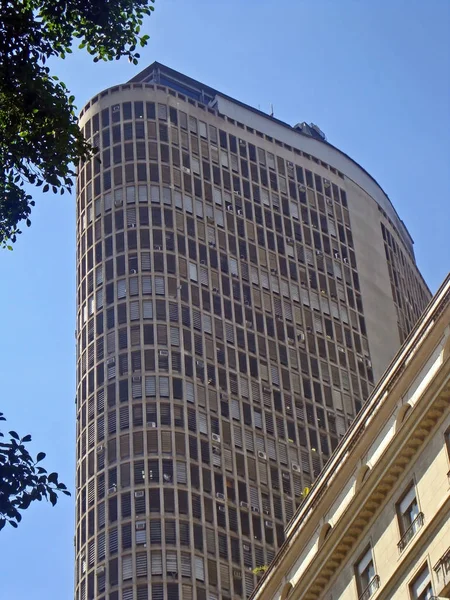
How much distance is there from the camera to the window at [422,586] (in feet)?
128

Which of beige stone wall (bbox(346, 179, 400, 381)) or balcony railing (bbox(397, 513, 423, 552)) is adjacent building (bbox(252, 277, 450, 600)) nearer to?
balcony railing (bbox(397, 513, 423, 552))

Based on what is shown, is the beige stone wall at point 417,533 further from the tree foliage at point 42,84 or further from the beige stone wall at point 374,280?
the beige stone wall at point 374,280

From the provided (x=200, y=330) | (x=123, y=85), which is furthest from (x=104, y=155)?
(x=200, y=330)

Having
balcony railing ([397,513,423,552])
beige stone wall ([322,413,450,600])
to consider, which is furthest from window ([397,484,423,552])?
beige stone wall ([322,413,450,600])

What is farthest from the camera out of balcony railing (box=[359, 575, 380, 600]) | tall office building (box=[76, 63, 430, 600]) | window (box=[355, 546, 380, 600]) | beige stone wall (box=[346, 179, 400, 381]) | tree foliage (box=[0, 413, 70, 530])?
beige stone wall (box=[346, 179, 400, 381])

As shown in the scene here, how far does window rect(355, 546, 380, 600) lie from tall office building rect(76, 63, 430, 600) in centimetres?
5679

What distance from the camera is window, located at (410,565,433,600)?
3915cm

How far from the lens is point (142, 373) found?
11250 cm

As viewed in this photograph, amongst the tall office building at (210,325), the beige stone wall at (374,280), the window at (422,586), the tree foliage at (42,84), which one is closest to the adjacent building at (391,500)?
the window at (422,586)

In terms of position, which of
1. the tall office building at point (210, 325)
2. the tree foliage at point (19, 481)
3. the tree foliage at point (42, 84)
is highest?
the tall office building at point (210, 325)

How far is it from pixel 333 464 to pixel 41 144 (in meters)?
21.1

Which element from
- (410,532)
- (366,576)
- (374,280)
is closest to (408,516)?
(410,532)

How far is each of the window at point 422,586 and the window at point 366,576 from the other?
224cm

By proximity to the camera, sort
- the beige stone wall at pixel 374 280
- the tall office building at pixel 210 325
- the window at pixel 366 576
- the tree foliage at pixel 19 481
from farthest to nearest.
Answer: the beige stone wall at pixel 374 280 → the tall office building at pixel 210 325 → the window at pixel 366 576 → the tree foliage at pixel 19 481
